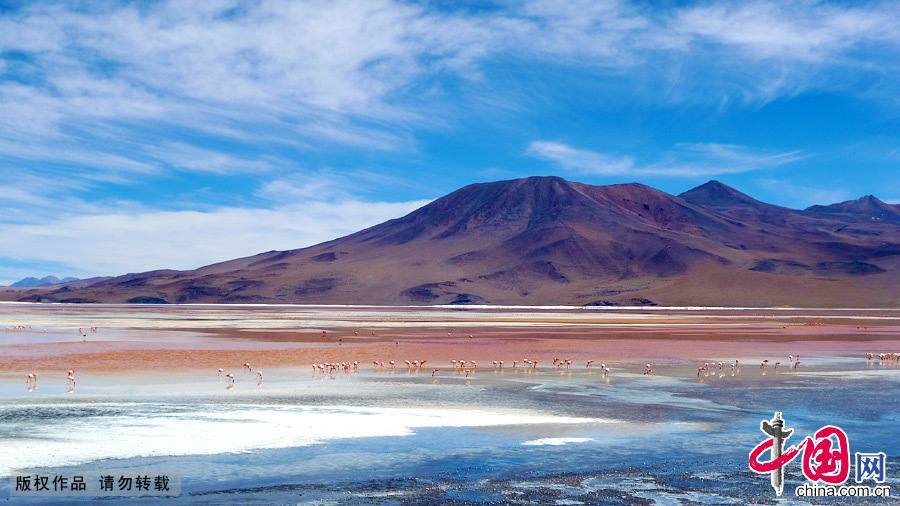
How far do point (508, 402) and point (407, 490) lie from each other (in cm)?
938

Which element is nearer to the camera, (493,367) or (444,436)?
(444,436)

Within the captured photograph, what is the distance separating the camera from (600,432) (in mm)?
17234

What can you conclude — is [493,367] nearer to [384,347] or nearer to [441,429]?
[384,347]

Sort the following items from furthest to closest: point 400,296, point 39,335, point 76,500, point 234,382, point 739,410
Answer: point 400,296 → point 39,335 → point 234,382 → point 739,410 → point 76,500

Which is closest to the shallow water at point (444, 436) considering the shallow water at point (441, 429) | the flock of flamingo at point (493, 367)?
the shallow water at point (441, 429)

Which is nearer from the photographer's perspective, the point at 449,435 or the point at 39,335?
the point at 449,435

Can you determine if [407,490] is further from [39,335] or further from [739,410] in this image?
[39,335]

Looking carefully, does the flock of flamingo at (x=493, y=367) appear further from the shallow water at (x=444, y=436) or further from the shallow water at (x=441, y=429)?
the shallow water at (x=444, y=436)

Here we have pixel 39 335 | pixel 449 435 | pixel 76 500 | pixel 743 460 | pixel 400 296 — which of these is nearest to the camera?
pixel 76 500

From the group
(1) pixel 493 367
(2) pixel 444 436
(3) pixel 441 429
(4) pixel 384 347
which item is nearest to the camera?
(2) pixel 444 436

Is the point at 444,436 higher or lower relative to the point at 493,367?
lower

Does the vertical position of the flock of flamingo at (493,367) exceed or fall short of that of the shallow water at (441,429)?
it exceeds it

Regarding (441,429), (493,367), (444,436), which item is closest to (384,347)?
(493,367)

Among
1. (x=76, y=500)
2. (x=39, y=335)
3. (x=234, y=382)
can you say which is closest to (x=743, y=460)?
(x=76, y=500)
